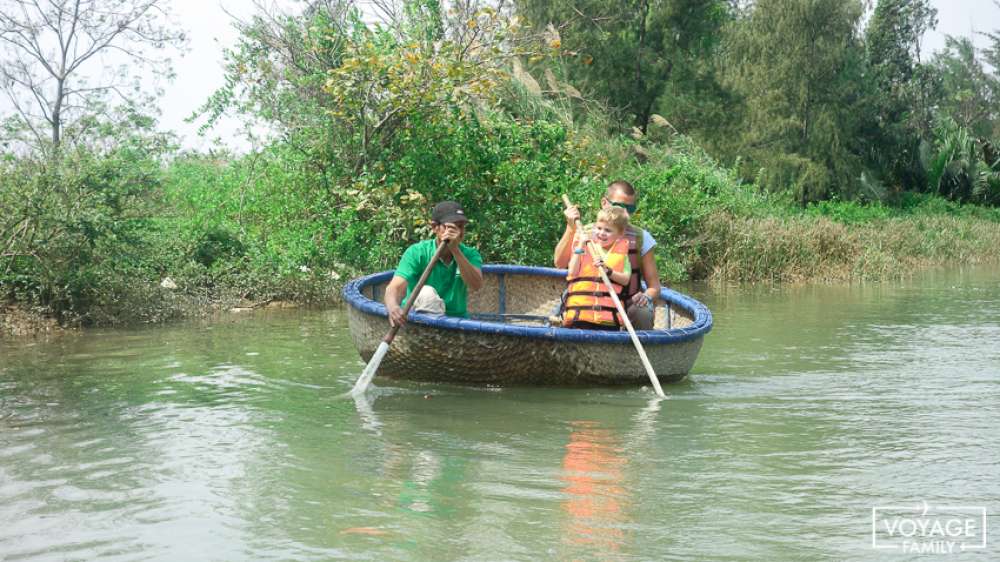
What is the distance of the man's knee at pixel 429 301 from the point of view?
23.3 ft

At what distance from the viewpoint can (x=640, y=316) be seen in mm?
7547

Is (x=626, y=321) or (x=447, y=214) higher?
(x=447, y=214)

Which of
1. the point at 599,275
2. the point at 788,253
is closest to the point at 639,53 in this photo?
the point at 788,253

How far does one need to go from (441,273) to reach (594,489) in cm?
281

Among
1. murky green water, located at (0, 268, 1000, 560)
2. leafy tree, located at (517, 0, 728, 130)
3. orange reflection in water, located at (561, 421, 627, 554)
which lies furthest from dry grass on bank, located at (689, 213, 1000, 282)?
leafy tree, located at (517, 0, 728, 130)

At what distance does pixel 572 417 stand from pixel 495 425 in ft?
1.70

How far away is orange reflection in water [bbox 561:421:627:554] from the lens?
401 centimetres

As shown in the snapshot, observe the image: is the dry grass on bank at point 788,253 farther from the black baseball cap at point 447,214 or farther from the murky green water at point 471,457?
the black baseball cap at point 447,214

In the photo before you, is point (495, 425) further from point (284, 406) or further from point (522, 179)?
point (522, 179)

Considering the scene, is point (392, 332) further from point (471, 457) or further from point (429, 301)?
point (471, 457)

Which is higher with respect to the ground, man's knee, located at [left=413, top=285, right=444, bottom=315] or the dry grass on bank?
the dry grass on bank

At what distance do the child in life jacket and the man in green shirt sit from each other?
669 mm

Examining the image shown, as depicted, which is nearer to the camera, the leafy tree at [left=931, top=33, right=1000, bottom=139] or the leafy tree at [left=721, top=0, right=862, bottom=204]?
the leafy tree at [left=721, top=0, right=862, bottom=204]

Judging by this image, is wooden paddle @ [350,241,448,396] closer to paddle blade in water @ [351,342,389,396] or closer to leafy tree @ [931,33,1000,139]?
paddle blade in water @ [351,342,389,396]
